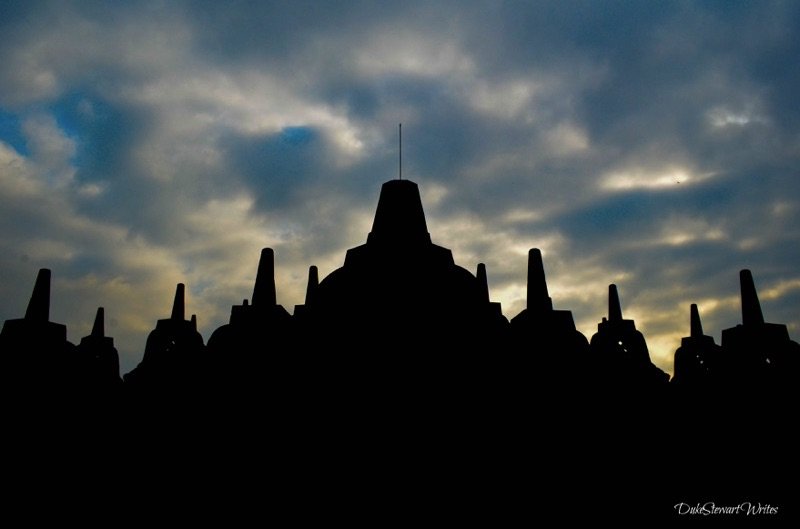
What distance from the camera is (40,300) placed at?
16.7 m

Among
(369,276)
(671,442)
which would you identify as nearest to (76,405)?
(369,276)

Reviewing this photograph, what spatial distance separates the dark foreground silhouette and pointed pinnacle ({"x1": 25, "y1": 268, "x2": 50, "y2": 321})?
0.05 meters

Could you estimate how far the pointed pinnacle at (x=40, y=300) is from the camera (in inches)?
651

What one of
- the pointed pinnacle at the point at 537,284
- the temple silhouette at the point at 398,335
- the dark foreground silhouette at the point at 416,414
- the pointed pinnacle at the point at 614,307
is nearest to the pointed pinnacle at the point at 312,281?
the temple silhouette at the point at 398,335

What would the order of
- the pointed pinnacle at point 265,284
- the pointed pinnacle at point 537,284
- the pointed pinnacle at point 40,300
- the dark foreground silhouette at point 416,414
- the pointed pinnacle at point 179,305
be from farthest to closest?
1. the pointed pinnacle at point 179,305
2. the pointed pinnacle at point 265,284
3. the pointed pinnacle at point 537,284
4. the pointed pinnacle at point 40,300
5. the dark foreground silhouette at point 416,414

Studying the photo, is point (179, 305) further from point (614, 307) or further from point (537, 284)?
point (614, 307)

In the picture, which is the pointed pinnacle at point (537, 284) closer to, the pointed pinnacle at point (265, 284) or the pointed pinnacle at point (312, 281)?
the pointed pinnacle at point (265, 284)

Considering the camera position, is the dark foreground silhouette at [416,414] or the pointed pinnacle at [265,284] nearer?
the dark foreground silhouette at [416,414]

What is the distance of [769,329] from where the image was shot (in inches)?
648

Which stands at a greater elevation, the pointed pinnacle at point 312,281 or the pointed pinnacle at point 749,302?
the pointed pinnacle at point 312,281

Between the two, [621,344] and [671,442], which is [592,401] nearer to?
[671,442]

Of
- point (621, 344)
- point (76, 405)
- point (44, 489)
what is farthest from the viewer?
point (621, 344)

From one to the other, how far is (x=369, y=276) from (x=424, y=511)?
7461mm

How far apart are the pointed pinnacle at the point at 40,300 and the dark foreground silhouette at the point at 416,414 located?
54 millimetres
